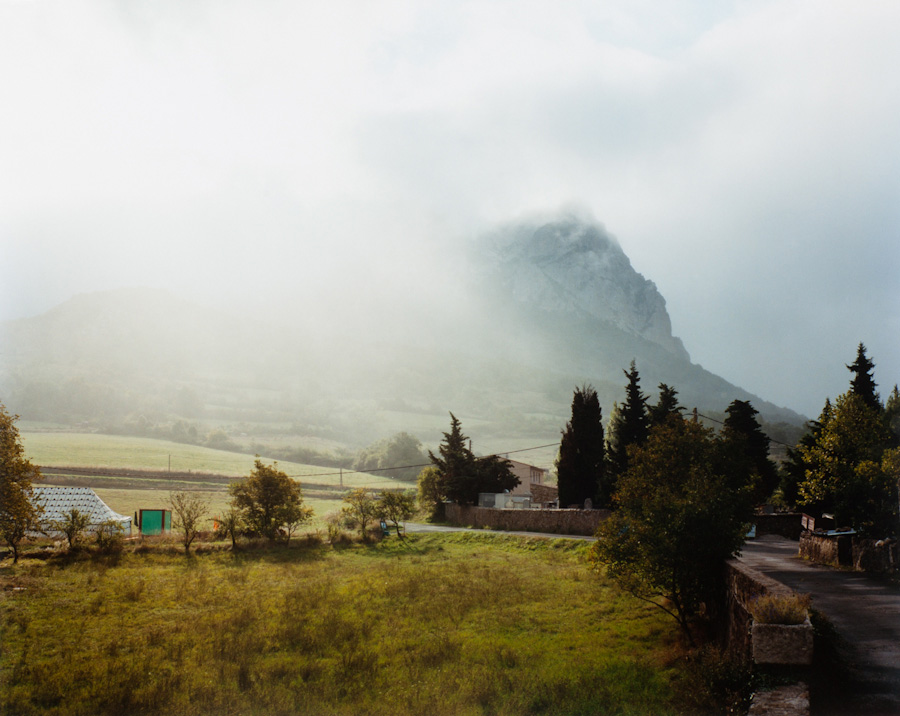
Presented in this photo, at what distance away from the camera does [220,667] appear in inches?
571

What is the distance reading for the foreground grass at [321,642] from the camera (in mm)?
12438

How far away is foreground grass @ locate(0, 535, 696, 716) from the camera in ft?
40.8

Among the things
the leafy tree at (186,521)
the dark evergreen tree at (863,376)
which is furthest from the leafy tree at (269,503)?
the dark evergreen tree at (863,376)

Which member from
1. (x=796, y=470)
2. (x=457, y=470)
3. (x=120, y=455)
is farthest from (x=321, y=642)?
(x=120, y=455)

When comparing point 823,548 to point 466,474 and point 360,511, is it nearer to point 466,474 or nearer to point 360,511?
point 360,511

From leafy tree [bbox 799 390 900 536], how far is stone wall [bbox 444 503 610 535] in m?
15.1

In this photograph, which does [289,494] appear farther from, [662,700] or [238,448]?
[238,448]

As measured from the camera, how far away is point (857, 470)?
24281 mm

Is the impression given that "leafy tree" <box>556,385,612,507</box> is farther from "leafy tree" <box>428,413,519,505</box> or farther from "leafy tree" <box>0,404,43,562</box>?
"leafy tree" <box>0,404,43,562</box>

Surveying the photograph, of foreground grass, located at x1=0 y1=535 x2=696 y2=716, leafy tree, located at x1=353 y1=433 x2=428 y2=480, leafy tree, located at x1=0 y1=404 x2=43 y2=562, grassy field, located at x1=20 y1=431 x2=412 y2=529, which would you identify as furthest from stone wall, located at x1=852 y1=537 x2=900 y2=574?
leafy tree, located at x1=353 y1=433 x2=428 y2=480

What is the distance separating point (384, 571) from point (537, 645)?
15129 mm

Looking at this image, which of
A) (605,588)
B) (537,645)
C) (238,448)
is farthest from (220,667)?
(238,448)

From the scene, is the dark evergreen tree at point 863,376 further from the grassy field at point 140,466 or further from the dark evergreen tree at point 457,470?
the grassy field at point 140,466

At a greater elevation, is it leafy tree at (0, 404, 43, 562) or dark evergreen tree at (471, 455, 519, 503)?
leafy tree at (0, 404, 43, 562)
